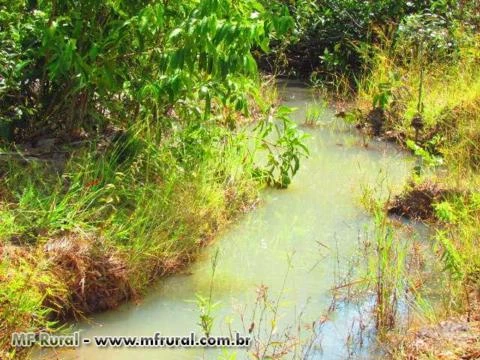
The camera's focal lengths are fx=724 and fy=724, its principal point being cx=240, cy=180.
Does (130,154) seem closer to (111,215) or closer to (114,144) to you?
(114,144)

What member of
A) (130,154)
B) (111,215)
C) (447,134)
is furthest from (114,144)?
(447,134)

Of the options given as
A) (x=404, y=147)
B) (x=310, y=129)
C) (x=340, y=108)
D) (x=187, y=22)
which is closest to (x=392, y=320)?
(x=187, y=22)

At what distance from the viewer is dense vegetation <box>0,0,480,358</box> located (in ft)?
12.8

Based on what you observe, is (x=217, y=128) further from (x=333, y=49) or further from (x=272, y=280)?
(x=333, y=49)

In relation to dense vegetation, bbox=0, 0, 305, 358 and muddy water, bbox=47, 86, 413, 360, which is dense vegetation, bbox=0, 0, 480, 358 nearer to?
dense vegetation, bbox=0, 0, 305, 358

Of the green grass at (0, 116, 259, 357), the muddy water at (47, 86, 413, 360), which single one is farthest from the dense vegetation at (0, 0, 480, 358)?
the muddy water at (47, 86, 413, 360)

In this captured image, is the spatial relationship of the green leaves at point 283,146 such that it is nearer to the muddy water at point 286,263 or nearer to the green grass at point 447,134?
the muddy water at point 286,263

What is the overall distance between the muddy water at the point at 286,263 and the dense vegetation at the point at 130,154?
16cm

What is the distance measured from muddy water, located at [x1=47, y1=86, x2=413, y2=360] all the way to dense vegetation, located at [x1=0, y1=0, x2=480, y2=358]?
16 centimetres

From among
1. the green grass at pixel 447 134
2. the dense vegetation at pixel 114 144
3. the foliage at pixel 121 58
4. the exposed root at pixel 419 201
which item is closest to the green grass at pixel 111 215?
the dense vegetation at pixel 114 144

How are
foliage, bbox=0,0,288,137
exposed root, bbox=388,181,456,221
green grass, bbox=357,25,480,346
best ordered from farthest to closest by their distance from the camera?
exposed root, bbox=388,181,456,221
foliage, bbox=0,0,288,137
green grass, bbox=357,25,480,346

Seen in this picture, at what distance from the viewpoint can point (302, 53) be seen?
9.17 meters

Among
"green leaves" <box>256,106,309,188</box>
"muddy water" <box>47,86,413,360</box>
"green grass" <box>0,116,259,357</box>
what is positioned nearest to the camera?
"green grass" <box>0,116,259,357</box>

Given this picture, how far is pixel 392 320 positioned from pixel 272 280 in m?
0.86
